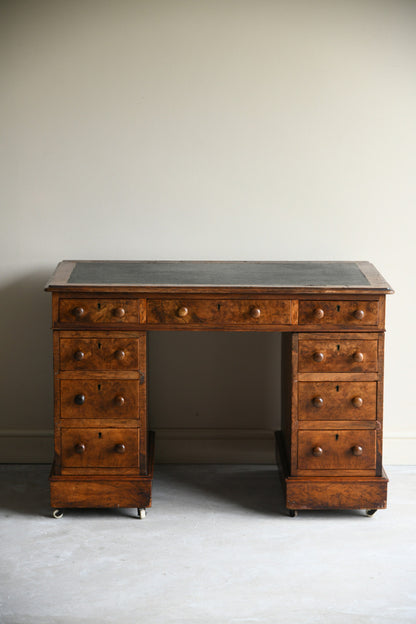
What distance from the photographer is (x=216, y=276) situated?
3625mm

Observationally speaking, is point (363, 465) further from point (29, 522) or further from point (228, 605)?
point (29, 522)

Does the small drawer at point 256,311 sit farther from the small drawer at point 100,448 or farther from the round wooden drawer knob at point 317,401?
the small drawer at point 100,448

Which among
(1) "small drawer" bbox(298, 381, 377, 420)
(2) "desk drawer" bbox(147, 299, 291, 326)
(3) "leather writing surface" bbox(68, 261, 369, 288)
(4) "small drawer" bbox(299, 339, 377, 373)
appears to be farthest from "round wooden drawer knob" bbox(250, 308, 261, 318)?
(1) "small drawer" bbox(298, 381, 377, 420)

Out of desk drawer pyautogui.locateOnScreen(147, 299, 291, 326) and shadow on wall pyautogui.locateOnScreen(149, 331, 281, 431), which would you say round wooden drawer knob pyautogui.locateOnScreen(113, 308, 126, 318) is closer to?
desk drawer pyautogui.locateOnScreen(147, 299, 291, 326)

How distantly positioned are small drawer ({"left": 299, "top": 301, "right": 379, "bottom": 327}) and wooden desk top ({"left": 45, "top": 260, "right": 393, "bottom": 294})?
7 cm

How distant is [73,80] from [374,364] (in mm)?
2033

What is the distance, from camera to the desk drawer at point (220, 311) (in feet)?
11.4

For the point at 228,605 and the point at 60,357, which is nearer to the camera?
the point at 228,605

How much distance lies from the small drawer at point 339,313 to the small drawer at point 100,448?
94 cm

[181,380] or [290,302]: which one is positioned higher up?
[290,302]

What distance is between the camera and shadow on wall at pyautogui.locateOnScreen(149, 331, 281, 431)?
13.7 feet

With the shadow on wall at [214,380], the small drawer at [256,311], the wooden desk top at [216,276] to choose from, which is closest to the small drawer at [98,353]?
the wooden desk top at [216,276]

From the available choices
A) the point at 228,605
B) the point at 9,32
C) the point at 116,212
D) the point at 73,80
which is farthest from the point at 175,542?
the point at 9,32

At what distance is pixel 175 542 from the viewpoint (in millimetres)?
3357
